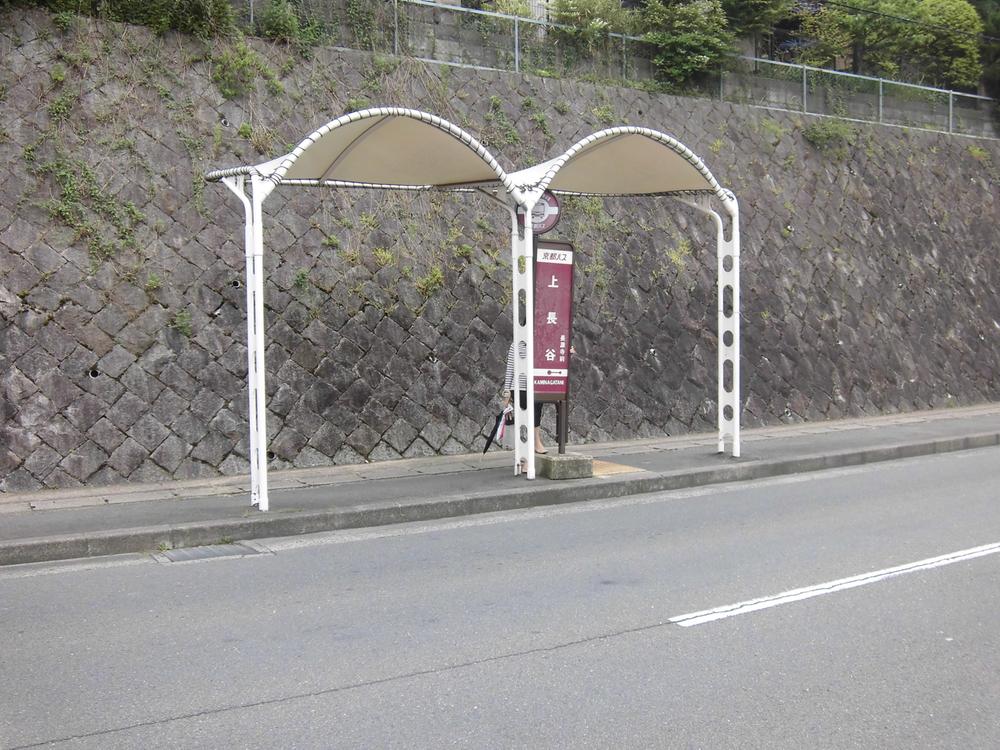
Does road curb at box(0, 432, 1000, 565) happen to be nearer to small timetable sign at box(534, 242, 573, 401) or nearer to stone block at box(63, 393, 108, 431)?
small timetable sign at box(534, 242, 573, 401)

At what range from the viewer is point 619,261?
15.1 metres

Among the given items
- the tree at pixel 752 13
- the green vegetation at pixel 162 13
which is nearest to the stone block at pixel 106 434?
the green vegetation at pixel 162 13

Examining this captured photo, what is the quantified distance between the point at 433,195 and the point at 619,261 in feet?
10.8

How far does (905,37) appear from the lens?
2534cm

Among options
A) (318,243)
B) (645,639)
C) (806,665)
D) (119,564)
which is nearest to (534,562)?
(645,639)

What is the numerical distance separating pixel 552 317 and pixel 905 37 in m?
19.7

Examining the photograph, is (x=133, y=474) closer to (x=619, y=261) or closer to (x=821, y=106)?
(x=619, y=261)

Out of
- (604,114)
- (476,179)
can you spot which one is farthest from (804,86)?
(476,179)

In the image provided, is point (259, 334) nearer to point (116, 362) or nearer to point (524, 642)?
point (116, 362)

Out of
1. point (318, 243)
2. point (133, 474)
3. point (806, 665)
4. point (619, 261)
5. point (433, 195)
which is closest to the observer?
point (806, 665)

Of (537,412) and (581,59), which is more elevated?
(581,59)

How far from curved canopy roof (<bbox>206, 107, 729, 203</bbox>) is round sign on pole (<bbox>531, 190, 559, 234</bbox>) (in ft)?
1.21

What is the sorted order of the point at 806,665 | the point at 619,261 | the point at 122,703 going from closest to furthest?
the point at 122,703 → the point at 806,665 → the point at 619,261

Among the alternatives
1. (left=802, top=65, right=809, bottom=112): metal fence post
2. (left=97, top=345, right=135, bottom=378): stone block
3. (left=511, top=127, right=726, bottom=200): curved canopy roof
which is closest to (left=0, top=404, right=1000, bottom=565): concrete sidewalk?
(left=97, top=345, right=135, bottom=378): stone block
